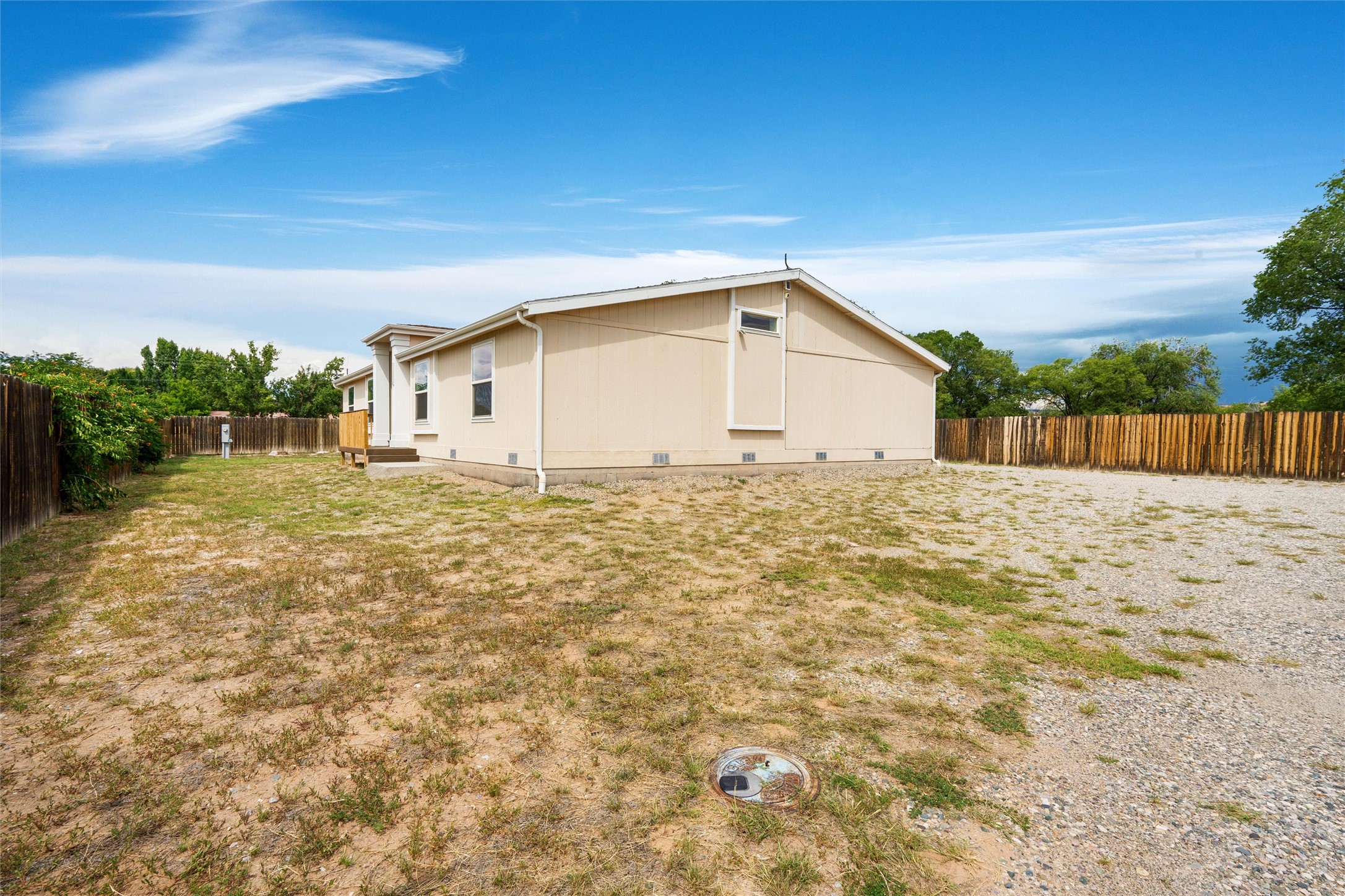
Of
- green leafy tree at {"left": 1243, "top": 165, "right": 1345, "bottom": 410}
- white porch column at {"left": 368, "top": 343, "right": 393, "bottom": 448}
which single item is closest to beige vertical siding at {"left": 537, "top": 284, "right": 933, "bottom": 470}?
white porch column at {"left": 368, "top": 343, "right": 393, "bottom": 448}

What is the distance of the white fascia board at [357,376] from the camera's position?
19148 millimetres

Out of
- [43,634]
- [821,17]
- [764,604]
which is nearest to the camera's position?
[43,634]

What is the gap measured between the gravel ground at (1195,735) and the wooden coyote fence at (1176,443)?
1095 centimetres

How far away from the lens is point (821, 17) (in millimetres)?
11250

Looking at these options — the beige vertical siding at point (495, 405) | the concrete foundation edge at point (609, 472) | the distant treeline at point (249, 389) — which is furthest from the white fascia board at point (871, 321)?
the distant treeline at point (249, 389)

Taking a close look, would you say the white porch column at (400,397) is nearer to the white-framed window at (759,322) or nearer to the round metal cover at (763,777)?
the white-framed window at (759,322)

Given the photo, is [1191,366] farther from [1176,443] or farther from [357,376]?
[357,376]

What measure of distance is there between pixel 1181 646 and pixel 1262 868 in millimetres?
2621

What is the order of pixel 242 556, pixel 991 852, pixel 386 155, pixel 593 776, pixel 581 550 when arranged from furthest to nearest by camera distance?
1. pixel 386 155
2. pixel 581 550
3. pixel 242 556
4. pixel 593 776
5. pixel 991 852

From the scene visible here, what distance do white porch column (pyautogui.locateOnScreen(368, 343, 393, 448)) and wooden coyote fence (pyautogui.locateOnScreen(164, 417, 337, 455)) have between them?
10.9m

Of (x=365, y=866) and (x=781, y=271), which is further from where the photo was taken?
(x=781, y=271)

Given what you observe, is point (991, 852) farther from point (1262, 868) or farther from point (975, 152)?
point (975, 152)

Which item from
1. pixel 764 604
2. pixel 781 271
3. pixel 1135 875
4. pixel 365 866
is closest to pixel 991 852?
pixel 1135 875

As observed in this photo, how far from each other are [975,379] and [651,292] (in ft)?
105
